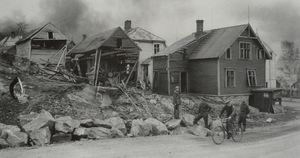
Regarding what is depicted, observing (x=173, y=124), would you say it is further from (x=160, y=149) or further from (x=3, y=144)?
(x=3, y=144)

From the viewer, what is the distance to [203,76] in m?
35.2

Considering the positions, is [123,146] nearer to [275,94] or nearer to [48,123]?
[48,123]

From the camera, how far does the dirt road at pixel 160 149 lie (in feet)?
42.9

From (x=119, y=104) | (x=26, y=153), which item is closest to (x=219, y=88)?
(x=119, y=104)

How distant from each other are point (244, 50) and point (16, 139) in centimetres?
2650

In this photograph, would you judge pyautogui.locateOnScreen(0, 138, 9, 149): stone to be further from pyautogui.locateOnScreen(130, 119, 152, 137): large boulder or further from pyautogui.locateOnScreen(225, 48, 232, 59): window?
pyautogui.locateOnScreen(225, 48, 232, 59): window

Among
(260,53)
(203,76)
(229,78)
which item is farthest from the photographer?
(260,53)

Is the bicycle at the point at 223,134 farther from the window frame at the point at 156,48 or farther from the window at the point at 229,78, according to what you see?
the window frame at the point at 156,48

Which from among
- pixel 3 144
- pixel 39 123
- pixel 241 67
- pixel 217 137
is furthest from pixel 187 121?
pixel 241 67

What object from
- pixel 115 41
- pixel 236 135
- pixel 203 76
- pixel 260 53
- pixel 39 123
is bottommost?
pixel 236 135

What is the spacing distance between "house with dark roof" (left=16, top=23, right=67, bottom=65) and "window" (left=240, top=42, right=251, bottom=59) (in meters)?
20.0

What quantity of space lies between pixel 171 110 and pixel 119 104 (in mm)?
4152

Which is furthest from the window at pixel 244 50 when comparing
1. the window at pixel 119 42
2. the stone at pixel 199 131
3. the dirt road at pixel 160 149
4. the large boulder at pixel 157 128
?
the dirt road at pixel 160 149

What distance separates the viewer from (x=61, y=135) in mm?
16547
